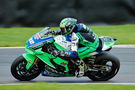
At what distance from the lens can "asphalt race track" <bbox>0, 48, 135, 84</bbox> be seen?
9930mm

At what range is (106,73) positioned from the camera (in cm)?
980

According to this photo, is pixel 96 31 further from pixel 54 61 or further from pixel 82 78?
pixel 54 61

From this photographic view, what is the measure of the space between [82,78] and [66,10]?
621 cm

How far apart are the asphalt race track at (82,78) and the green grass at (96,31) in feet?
4.54

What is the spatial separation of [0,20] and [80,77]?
265 inches

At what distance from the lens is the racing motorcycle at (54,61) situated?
31.2 feet

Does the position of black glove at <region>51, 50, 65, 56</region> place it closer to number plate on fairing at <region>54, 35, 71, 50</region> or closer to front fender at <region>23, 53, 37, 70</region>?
number plate on fairing at <region>54, 35, 71, 50</region>

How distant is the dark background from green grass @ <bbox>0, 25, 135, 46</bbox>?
23.8 inches

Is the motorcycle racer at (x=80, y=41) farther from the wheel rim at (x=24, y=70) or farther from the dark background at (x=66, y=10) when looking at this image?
the dark background at (x=66, y=10)

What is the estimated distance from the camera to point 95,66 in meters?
9.74

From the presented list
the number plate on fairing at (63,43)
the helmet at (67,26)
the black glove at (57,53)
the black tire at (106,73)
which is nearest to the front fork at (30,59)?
the black glove at (57,53)

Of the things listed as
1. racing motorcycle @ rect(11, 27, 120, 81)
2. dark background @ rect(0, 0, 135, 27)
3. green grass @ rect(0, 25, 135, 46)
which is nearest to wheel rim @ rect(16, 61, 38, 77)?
racing motorcycle @ rect(11, 27, 120, 81)

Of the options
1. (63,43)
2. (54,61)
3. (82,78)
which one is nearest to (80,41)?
(63,43)

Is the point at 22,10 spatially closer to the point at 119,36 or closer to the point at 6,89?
the point at 119,36
